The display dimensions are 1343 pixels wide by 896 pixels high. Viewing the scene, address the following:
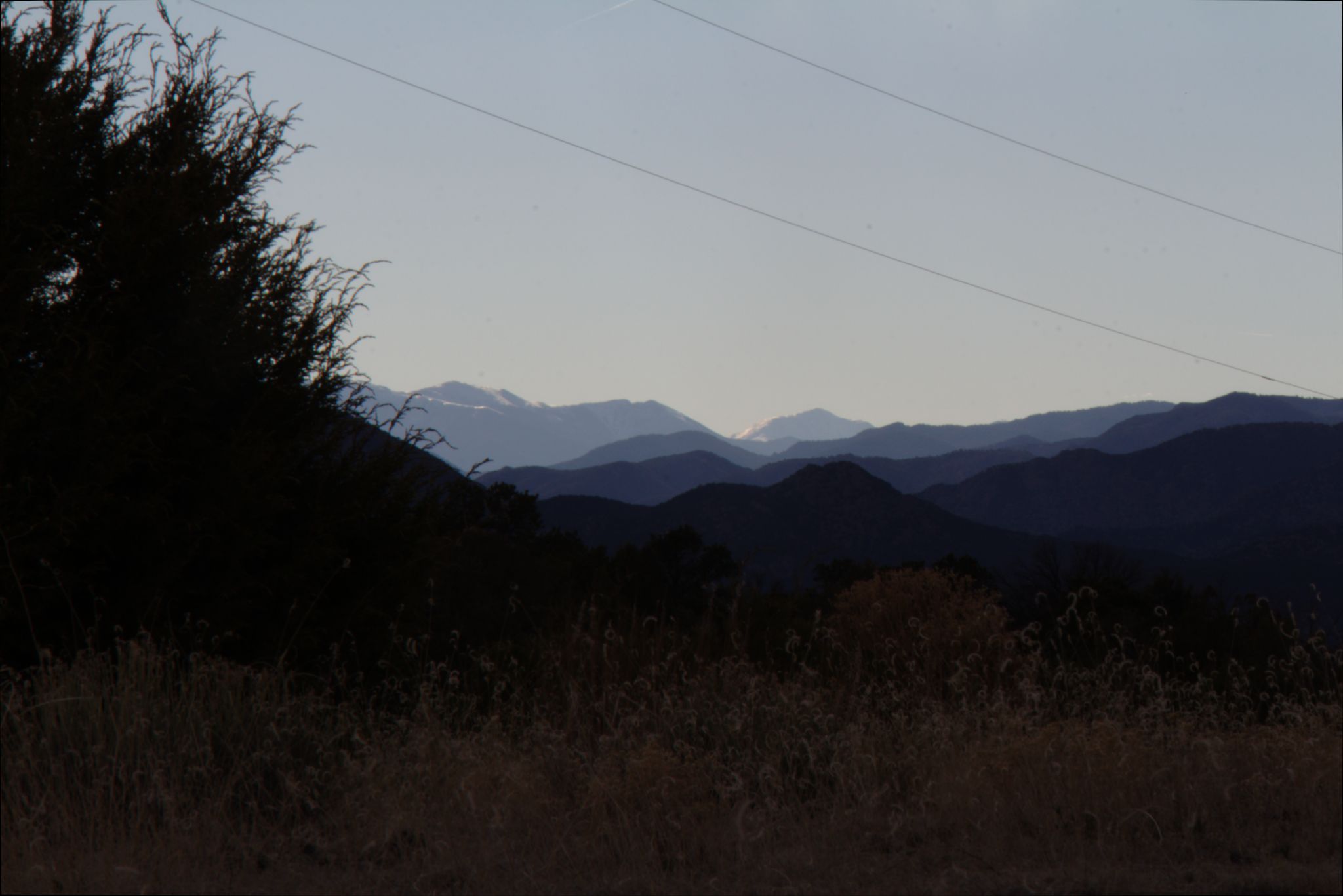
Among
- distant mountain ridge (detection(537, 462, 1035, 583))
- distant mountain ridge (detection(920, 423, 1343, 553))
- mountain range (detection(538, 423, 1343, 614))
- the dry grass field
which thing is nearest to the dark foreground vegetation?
the dry grass field

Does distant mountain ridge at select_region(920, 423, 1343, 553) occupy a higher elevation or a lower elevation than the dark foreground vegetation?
higher

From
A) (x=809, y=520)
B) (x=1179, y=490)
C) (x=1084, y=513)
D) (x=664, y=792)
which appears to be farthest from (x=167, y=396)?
(x=1179, y=490)

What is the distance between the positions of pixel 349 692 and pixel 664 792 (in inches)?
149

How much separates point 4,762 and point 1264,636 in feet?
52.9

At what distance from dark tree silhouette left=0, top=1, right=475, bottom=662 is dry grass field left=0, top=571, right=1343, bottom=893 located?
3.17m

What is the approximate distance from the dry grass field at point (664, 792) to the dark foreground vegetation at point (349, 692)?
24 millimetres

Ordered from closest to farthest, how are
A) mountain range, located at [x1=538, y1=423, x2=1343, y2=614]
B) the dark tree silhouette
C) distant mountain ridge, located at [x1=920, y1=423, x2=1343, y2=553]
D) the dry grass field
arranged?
1. the dry grass field
2. the dark tree silhouette
3. mountain range, located at [x1=538, y1=423, x2=1343, y2=614]
4. distant mountain ridge, located at [x1=920, y1=423, x2=1343, y2=553]

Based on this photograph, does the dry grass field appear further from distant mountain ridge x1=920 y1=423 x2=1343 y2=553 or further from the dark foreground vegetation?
distant mountain ridge x1=920 y1=423 x2=1343 y2=553

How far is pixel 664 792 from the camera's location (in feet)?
15.8

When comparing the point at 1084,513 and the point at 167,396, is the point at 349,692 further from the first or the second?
the point at 1084,513

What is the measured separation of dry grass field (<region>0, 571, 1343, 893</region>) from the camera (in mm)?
4090

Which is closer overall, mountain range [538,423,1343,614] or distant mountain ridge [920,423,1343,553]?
mountain range [538,423,1343,614]

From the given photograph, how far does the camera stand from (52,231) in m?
9.88

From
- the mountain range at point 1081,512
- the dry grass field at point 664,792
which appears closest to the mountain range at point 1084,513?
the mountain range at point 1081,512
